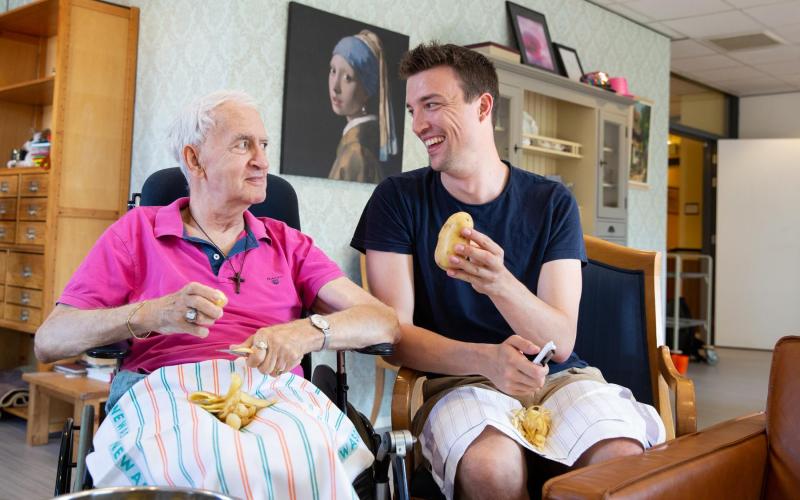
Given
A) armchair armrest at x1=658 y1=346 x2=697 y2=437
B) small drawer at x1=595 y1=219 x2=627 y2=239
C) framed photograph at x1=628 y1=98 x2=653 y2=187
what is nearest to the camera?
armchair armrest at x1=658 y1=346 x2=697 y2=437

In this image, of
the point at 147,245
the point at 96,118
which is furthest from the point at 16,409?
the point at 147,245

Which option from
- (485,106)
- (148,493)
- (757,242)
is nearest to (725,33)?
(757,242)

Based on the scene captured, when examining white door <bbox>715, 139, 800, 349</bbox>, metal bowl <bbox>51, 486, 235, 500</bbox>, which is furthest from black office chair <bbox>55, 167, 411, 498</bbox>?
white door <bbox>715, 139, 800, 349</bbox>

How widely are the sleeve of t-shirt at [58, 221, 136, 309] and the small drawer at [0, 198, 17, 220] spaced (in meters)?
2.69

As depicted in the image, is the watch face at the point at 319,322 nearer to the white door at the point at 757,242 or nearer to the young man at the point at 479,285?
the young man at the point at 479,285

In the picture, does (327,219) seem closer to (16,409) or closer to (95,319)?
(16,409)

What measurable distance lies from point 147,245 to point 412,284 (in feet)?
1.95

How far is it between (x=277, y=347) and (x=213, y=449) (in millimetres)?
250

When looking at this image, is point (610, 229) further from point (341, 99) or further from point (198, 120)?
point (198, 120)

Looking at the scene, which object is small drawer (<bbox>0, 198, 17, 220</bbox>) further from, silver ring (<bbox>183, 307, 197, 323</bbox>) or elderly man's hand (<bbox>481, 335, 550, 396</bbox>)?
elderly man's hand (<bbox>481, 335, 550, 396</bbox>)

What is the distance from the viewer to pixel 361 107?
4.09 m

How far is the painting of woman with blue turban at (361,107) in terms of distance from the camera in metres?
4.01

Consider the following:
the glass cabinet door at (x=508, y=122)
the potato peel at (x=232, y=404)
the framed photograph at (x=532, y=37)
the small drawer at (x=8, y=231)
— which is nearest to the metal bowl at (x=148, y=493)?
the potato peel at (x=232, y=404)

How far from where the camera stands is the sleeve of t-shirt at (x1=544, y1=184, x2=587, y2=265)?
1.83 meters
